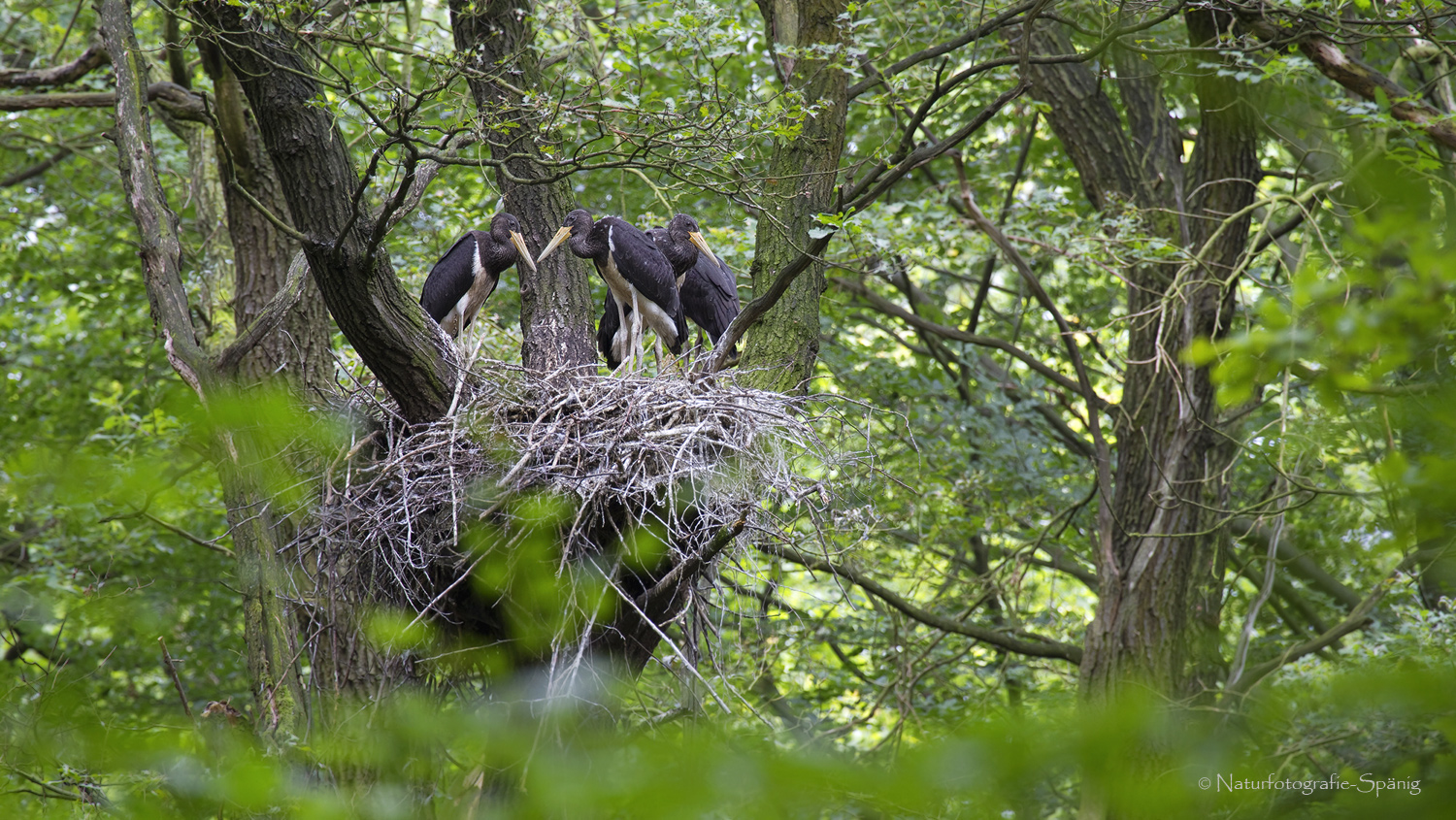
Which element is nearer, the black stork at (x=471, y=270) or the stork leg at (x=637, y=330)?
the black stork at (x=471, y=270)

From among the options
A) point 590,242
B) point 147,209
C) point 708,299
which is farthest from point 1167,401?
point 147,209

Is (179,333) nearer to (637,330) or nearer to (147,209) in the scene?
(147,209)

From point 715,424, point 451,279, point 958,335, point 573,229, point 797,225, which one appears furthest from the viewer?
point 958,335

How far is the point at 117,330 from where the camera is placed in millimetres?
9375

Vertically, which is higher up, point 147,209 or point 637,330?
point 147,209

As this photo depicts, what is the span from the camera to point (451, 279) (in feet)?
18.6

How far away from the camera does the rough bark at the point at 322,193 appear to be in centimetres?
352

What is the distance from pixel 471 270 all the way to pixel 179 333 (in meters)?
1.62

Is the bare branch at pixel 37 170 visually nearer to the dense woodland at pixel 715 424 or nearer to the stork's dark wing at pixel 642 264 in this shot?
the dense woodland at pixel 715 424

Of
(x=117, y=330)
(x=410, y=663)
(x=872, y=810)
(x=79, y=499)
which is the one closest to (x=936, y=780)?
(x=872, y=810)

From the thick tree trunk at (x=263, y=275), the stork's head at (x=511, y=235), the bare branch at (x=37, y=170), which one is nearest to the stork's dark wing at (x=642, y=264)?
the stork's head at (x=511, y=235)

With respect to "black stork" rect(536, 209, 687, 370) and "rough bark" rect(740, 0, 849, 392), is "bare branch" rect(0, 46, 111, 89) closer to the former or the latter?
"black stork" rect(536, 209, 687, 370)

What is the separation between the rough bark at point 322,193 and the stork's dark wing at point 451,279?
1751 mm

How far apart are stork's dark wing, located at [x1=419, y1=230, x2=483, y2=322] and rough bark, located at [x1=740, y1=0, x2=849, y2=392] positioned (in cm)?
155
